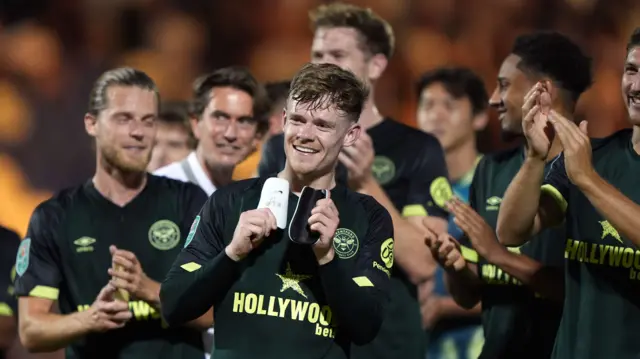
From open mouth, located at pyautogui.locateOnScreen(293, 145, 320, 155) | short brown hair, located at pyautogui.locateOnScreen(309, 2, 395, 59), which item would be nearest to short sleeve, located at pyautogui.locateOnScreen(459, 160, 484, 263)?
short brown hair, located at pyautogui.locateOnScreen(309, 2, 395, 59)

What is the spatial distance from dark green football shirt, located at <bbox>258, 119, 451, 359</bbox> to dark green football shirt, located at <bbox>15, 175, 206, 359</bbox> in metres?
0.52

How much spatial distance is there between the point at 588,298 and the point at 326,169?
1.04 metres

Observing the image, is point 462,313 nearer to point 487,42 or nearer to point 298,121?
point 298,121

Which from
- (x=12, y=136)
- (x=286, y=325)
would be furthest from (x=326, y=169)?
(x=12, y=136)

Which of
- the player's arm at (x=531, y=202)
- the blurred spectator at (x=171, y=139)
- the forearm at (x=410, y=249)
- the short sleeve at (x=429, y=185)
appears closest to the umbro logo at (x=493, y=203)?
the short sleeve at (x=429, y=185)

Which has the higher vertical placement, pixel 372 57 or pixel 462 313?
pixel 372 57

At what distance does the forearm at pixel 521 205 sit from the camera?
155 inches

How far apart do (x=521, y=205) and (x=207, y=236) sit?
115cm

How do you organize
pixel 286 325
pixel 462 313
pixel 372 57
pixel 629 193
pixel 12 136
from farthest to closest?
1. pixel 12 136
2. pixel 462 313
3. pixel 372 57
4. pixel 629 193
5. pixel 286 325

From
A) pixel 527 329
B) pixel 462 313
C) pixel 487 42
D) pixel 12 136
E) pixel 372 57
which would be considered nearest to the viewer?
pixel 527 329

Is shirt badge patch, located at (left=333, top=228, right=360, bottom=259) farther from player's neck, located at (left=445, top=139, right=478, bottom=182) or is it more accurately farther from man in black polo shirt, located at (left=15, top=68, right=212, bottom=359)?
player's neck, located at (left=445, top=139, right=478, bottom=182)

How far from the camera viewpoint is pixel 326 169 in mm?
3539

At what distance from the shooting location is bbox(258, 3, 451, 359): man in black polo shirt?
458 cm

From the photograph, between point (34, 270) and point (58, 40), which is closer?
point (34, 270)
